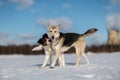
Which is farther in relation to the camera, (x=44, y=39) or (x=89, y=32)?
(x=89, y=32)

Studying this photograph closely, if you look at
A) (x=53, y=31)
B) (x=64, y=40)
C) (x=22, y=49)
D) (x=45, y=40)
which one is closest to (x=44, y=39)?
(x=45, y=40)

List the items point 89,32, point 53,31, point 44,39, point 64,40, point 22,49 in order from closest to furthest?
1. point 53,31
2. point 44,39
3. point 64,40
4. point 89,32
5. point 22,49

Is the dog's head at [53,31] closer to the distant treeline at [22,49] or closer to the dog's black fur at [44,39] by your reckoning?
the dog's black fur at [44,39]

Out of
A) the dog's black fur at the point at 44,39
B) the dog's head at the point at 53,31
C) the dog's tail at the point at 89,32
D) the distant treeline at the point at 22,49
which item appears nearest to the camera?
the dog's head at the point at 53,31

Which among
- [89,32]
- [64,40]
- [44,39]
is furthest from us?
[89,32]

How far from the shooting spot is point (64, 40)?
1142 cm

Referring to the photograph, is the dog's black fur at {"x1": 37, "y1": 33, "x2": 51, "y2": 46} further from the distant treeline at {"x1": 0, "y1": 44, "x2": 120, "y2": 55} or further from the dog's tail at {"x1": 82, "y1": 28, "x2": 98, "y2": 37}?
the distant treeline at {"x1": 0, "y1": 44, "x2": 120, "y2": 55}

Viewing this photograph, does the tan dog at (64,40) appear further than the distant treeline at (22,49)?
No

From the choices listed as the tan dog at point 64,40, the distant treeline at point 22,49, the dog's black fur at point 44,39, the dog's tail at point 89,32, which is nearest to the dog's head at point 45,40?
the dog's black fur at point 44,39

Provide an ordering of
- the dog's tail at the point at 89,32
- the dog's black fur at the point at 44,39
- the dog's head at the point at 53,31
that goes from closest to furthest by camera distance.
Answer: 1. the dog's head at the point at 53,31
2. the dog's black fur at the point at 44,39
3. the dog's tail at the point at 89,32

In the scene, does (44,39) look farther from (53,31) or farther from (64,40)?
(64,40)

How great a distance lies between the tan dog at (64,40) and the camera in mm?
10781

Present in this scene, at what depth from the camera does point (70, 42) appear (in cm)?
1169

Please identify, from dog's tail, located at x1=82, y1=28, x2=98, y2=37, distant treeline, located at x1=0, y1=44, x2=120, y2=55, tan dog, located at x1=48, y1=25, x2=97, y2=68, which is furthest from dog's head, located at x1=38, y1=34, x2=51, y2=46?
distant treeline, located at x1=0, y1=44, x2=120, y2=55
